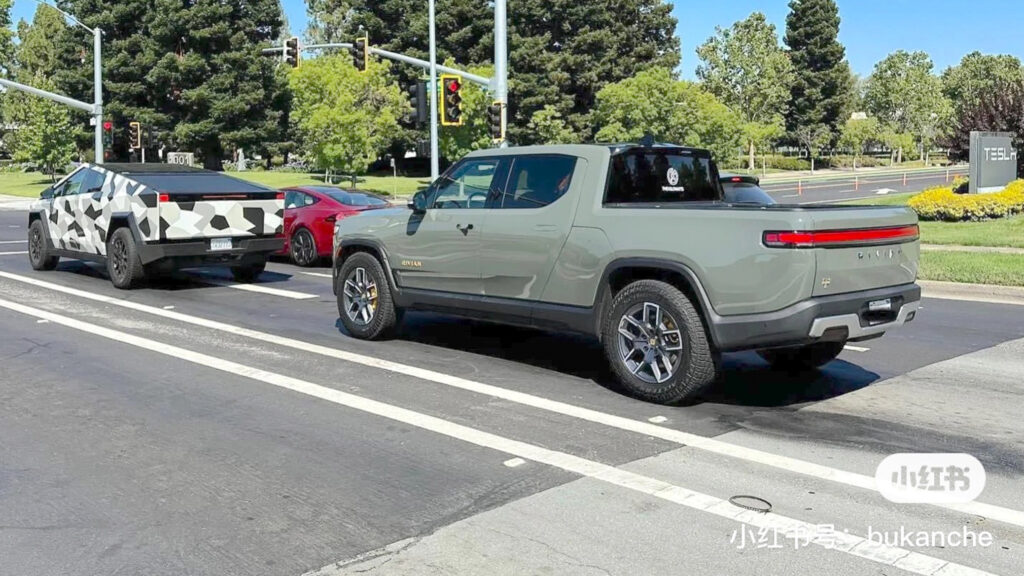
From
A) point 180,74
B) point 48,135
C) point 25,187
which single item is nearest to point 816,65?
point 180,74

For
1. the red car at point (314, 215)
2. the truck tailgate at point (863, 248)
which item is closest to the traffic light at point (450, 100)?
the red car at point (314, 215)

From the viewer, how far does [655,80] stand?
54.0 meters

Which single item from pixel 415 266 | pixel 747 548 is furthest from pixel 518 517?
pixel 415 266

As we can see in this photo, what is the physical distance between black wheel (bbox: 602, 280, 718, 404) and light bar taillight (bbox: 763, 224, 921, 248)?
0.79 meters

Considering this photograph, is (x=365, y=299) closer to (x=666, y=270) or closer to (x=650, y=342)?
(x=650, y=342)

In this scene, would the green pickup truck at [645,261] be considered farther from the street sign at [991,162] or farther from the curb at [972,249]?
the street sign at [991,162]

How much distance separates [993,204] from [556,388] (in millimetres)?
18529

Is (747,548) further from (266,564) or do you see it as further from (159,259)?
(159,259)

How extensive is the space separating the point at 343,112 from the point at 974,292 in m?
34.0

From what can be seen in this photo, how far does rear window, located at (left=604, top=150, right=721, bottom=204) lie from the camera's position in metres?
7.55

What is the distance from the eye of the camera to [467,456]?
568 centimetres

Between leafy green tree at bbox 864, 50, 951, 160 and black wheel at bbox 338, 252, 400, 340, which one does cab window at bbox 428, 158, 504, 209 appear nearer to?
black wheel at bbox 338, 252, 400, 340

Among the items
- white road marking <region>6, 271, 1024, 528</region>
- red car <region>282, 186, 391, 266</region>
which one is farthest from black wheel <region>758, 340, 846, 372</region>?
red car <region>282, 186, 391, 266</region>

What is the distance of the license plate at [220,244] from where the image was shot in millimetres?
13055
